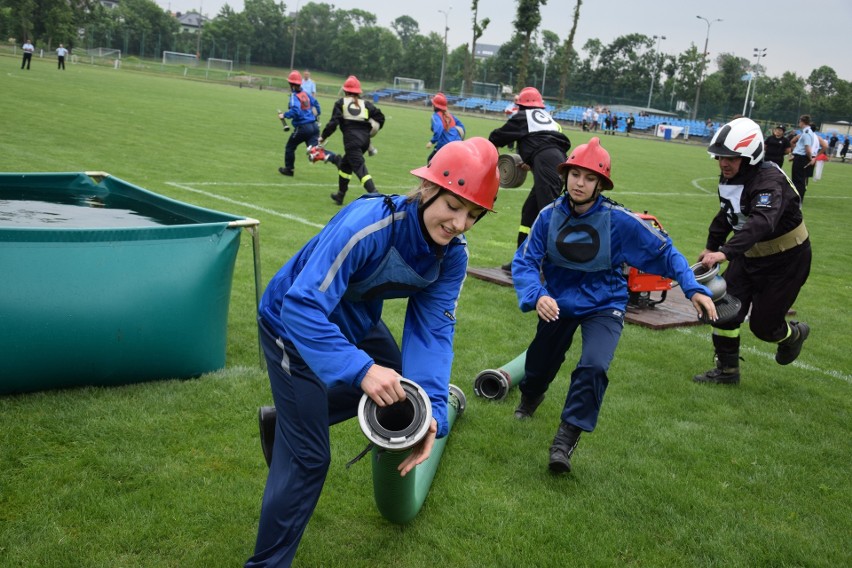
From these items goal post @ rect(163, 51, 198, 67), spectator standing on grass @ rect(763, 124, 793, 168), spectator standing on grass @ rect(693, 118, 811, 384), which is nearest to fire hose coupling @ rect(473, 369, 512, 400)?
spectator standing on grass @ rect(693, 118, 811, 384)

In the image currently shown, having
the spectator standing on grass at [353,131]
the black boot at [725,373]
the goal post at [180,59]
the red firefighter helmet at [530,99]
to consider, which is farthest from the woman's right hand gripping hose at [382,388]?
the goal post at [180,59]

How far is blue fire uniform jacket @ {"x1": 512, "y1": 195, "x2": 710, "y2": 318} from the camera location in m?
5.19

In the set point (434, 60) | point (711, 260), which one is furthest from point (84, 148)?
point (434, 60)

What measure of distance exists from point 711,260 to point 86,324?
4.30 m

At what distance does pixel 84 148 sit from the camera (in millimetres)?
17516

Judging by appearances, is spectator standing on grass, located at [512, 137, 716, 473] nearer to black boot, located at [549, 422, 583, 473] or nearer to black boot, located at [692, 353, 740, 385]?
black boot, located at [549, 422, 583, 473]

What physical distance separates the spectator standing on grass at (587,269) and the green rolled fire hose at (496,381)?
786mm

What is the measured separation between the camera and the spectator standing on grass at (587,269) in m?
5.00

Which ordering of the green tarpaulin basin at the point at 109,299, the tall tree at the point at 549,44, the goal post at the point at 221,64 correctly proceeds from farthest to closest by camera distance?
the tall tree at the point at 549,44
the goal post at the point at 221,64
the green tarpaulin basin at the point at 109,299

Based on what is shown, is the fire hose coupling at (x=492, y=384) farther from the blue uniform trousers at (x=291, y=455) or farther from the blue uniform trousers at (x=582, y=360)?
the blue uniform trousers at (x=291, y=455)

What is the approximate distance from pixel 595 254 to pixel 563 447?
1255 mm

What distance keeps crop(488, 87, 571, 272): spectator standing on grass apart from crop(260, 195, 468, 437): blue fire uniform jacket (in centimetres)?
595

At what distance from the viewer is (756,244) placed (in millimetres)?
6934

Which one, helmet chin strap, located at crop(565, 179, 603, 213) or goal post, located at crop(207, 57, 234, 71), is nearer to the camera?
helmet chin strap, located at crop(565, 179, 603, 213)
